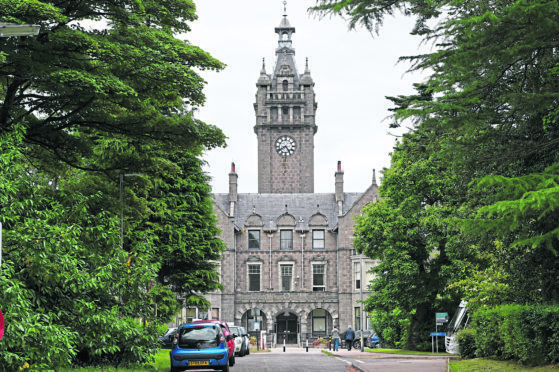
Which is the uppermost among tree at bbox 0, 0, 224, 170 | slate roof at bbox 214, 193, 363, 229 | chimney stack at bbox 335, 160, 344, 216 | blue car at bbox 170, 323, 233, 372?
chimney stack at bbox 335, 160, 344, 216

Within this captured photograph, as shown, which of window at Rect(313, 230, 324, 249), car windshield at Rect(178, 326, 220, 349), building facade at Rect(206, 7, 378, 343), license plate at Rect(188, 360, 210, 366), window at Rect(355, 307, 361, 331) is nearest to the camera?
license plate at Rect(188, 360, 210, 366)

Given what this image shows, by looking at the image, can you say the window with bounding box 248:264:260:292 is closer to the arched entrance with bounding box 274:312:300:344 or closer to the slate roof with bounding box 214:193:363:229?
the arched entrance with bounding box 274:312:300:344

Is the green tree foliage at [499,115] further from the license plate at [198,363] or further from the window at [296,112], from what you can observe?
the window at [296,112]

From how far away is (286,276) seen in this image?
69375 millimetres

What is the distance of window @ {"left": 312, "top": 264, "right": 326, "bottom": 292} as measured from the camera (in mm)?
69125

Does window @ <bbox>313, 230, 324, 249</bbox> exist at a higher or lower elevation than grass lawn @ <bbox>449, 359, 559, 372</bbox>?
higher

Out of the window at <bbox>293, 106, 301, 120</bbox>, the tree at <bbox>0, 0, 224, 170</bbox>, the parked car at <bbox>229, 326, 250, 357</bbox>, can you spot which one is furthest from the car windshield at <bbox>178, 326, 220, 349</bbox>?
the window at <bbox>293, 106, 301, 120</bbox>

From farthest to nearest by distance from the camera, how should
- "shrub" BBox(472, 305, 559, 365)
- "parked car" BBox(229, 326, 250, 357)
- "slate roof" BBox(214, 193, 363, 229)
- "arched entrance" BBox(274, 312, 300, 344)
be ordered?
"slate roof" BBox(214, 193, 363, 229)
"arched entrance" BBox(274, 312, 300, 344)
"parked car" BBox(229, 326, 250, 357)
"shrub" BBox(472, 305, 559, 365)

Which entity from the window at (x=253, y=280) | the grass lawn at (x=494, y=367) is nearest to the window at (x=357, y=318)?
the window at (x=253, y=280)

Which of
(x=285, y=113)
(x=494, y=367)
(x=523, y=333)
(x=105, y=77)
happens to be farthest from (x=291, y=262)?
(x=105, y=77)

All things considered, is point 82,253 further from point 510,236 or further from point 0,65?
point 510,236

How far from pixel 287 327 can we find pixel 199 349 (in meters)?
47.3

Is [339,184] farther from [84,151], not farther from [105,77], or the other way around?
[105,77]

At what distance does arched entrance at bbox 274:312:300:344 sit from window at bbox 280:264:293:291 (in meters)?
2.49
